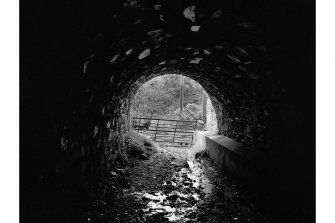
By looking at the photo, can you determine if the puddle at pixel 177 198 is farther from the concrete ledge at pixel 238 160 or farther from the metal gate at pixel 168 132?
the metal gate at pixel 168 132

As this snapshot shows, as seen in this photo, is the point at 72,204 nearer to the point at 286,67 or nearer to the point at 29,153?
the point at 29,153

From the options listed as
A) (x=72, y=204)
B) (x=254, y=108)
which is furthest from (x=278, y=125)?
(x=72, y=204)

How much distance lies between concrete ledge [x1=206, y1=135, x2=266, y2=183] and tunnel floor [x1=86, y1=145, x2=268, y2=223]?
0.83 ft

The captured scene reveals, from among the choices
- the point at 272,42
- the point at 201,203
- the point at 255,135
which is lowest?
the point at 201,203

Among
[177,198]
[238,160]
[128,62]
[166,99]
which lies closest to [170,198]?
[177,198]

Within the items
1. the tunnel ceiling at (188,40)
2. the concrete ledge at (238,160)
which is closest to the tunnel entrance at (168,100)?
the concrete ledge at (238,160)

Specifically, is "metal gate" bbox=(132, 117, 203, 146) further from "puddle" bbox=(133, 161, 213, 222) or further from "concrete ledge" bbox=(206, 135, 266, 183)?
"puddle" bbox=(133, 161, 213, 222)

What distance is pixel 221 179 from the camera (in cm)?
555

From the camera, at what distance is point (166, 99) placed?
26750 millimetres

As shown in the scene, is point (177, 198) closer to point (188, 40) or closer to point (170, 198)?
point (170, 198)

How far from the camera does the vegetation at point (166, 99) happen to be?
81.2ft

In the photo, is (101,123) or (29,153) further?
(101,123)

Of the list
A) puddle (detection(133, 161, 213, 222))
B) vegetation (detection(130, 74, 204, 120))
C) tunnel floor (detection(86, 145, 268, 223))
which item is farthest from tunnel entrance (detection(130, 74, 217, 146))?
puddle (detection(133, 161, 213, 222))

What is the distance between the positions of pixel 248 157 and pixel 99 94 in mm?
2858
